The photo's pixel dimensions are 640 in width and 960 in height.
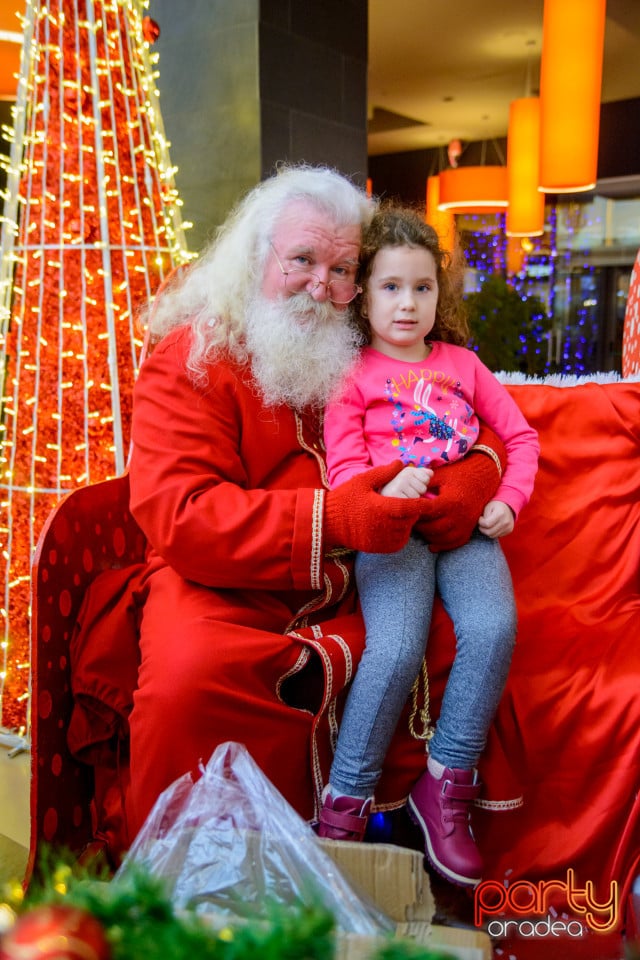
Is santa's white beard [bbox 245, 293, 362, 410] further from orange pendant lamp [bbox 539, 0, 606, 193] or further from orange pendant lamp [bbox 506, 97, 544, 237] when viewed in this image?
orange pendant lamp [bbox 506, 97, 544, 237]

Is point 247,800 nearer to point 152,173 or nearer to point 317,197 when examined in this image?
point 317,197

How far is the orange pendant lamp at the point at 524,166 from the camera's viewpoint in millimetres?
5555

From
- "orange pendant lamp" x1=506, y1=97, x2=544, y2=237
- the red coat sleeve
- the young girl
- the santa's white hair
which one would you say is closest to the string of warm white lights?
the santa's white hair

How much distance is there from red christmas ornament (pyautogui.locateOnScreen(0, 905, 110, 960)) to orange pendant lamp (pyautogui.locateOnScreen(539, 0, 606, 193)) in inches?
162

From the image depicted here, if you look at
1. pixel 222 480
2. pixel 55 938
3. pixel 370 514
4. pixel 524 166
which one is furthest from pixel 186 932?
pixel 524 166

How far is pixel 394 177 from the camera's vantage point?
11.9m

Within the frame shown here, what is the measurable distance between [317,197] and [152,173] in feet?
3.51

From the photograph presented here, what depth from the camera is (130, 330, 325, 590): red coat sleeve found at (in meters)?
1.78

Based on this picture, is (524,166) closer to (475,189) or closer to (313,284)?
(475,189)

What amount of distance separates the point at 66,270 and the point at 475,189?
17.2 feet

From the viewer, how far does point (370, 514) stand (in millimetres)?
1723

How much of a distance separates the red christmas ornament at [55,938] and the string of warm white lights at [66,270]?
2086 mm

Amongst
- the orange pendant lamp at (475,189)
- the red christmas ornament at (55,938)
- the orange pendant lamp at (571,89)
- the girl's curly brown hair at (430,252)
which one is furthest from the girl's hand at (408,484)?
the orange pendant lamp at (475,189)

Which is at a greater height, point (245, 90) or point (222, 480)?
point (245, 90)
